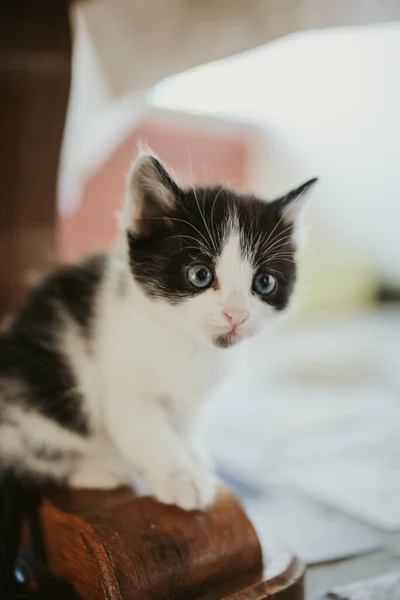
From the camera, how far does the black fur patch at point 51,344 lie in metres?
0.93

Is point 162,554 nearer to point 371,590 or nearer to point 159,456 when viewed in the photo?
point 159,456

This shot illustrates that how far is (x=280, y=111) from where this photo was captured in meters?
0.75

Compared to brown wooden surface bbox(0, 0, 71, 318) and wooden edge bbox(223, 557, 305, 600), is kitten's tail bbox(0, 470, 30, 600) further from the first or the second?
brown wooden surface bbox(0, 0, 71, 318)

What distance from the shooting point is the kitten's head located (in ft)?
2.32

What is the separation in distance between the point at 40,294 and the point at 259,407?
842mm

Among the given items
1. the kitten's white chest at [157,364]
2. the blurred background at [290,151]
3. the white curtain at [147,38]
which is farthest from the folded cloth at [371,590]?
the white curtain at [147,38]

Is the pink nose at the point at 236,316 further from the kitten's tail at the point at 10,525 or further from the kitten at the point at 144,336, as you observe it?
the kitten's tail at the point at 10,525

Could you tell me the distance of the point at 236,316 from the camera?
702mm

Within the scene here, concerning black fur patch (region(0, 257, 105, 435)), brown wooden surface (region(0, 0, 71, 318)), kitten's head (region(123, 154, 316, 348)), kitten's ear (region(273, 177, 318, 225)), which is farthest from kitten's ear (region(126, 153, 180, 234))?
brown wooden surface (region(0, 0, 71, 318))

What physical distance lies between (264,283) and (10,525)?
519 mm

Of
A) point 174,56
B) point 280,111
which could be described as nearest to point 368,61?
point 280,111

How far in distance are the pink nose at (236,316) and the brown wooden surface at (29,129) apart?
688 mm

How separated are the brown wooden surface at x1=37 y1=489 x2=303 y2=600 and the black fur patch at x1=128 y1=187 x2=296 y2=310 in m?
0.29

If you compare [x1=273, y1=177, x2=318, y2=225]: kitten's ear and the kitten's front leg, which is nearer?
[x1=273, y1=177, x2=318, y2=225]: kitten's ear
